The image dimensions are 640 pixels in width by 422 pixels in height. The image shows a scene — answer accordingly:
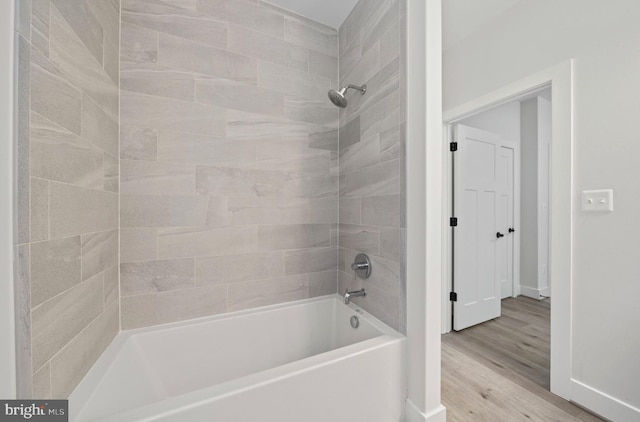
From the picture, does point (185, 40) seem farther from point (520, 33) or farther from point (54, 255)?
point (520, 33)

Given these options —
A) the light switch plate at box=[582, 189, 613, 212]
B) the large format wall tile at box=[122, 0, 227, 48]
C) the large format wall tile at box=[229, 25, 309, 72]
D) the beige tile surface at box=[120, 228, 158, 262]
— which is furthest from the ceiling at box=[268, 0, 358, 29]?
the light switch plate at box=[582, 189, 613, 212]

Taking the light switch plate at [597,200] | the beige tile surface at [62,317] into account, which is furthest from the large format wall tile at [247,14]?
the light switch plate at [597,200]

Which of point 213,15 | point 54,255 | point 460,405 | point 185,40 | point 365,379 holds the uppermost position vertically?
point 213,15

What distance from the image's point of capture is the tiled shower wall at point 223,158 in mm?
1252

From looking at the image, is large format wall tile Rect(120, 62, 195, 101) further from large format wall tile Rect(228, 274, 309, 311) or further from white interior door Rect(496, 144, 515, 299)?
white interior door Rect(496, 144, 515, 299)

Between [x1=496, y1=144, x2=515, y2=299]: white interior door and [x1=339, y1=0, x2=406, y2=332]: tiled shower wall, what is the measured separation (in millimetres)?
2092

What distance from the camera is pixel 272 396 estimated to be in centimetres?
88

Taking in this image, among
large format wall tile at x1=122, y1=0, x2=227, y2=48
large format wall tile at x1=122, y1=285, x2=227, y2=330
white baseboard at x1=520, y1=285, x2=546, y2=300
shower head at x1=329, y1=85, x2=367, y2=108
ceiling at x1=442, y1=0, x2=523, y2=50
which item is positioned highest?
ceiling at x1=442, y1=0, x2=523, y2=50

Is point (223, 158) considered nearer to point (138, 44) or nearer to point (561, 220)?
point (138, 44)

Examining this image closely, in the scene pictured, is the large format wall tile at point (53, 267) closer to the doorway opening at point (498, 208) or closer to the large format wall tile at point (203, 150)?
the large format wall tile at point (203, 150)

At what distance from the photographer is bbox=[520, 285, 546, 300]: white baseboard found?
124 inches

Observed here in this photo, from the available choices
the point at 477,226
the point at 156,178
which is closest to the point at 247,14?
the point at 156,178

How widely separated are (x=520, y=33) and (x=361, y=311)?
227cm

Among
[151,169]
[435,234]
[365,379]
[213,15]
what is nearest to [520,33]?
[435,234]
